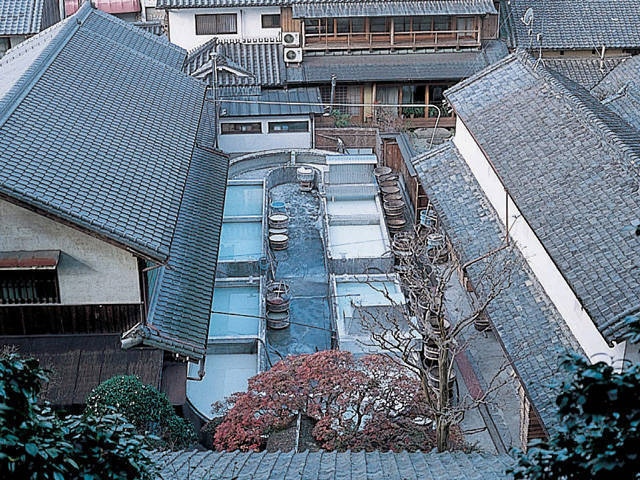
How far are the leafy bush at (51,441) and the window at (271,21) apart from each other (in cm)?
3137

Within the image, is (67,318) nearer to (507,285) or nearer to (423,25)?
(507,285)

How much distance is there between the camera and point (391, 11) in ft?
118

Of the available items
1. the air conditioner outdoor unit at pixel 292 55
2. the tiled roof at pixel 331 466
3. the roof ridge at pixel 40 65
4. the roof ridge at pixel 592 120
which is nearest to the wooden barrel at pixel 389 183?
the roof ridge at pixel 592 120

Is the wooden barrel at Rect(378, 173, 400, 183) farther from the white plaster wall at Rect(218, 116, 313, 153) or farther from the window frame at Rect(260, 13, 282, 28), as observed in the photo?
the window frame at Rect(260, 13, 282, 28)

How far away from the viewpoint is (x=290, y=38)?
3684 centimetres

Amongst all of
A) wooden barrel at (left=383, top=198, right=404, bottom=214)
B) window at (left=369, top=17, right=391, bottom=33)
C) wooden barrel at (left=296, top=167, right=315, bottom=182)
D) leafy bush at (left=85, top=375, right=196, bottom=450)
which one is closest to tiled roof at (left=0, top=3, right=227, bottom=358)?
leafy bush at (left=85, top=375, right=196, bottom=450)

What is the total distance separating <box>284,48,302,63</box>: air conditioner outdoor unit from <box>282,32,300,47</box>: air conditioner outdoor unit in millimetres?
266

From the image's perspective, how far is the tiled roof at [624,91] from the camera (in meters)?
25.8

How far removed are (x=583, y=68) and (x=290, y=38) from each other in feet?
41.5

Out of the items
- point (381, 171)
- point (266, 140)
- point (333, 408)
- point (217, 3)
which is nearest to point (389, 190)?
point (381, 171)

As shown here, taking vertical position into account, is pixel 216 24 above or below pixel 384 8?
above

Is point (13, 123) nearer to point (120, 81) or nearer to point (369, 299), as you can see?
point (120, 81)

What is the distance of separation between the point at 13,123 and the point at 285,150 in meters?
16.7

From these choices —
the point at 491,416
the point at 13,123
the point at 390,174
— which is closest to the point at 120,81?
the point at 13,123
